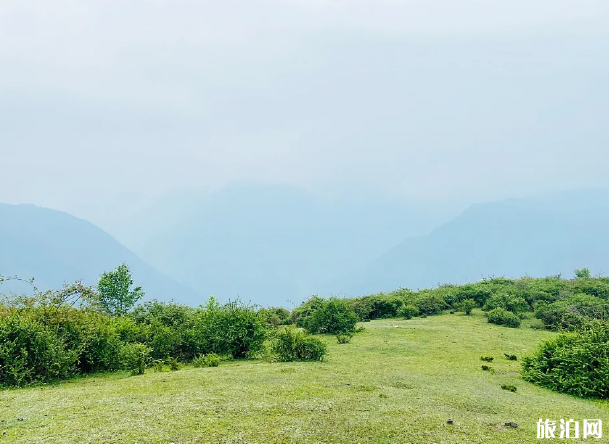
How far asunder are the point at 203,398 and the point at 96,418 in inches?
92.5

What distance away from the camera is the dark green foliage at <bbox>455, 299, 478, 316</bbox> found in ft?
101

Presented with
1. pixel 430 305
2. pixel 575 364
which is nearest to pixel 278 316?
pixel 430 305

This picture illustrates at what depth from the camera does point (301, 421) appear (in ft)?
29.3

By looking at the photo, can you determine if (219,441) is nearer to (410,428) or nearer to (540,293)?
(410,428)

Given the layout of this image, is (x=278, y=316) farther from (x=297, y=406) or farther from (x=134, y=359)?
(x=297, y=406)

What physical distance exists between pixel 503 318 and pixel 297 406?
2081 cm

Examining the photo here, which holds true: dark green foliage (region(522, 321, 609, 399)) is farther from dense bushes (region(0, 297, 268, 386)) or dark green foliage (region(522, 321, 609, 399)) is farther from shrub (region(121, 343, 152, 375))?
shrub (region(121, 343, 152, 375))

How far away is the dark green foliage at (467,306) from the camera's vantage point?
3085 centimetres

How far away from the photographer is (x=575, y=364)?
12.7m

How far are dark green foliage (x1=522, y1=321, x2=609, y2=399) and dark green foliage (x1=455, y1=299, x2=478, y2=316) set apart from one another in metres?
17.1

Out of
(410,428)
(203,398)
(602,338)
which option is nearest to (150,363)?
(203,398)

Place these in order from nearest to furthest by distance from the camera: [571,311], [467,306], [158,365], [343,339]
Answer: [158,365]
[343,339]
[571,311]
[467,306]

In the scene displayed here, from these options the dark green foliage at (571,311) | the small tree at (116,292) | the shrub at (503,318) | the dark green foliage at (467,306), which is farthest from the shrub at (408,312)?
the small tree at (116,292)

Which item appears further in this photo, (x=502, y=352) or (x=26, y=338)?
(x=502, y=352)
